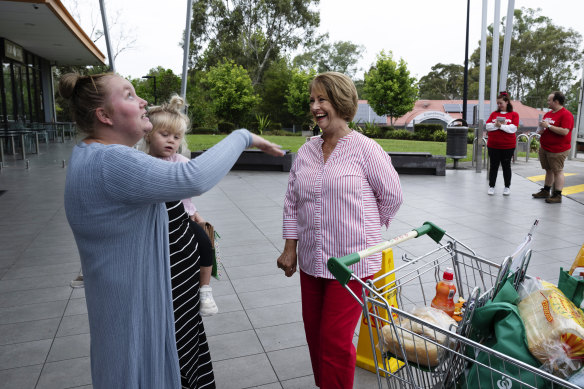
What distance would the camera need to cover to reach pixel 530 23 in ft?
199

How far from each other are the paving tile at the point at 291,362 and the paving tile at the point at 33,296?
7.43 ft

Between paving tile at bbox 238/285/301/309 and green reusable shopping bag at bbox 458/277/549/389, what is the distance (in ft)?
8.81

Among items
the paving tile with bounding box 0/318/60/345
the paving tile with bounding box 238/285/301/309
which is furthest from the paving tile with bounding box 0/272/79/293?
the paving tile with bounding box 238/285/301/309

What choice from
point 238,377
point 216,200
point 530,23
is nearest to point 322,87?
point 238,377

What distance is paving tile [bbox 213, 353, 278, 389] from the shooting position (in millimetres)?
3002

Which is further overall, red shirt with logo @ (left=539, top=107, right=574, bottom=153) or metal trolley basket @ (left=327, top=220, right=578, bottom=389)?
red shirt with logo @ (left=539, top=107, right=574, bottom=153)

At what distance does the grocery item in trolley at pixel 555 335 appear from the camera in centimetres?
146

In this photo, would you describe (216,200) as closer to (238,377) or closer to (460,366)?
(238,377)

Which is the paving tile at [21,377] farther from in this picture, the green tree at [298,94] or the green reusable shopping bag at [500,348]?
the green tree at [298,94]

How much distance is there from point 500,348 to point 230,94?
36.5m

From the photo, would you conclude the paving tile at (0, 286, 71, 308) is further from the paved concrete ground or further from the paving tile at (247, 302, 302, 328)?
the paving tile at (247, 302, 302, 328)

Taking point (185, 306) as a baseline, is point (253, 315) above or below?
below

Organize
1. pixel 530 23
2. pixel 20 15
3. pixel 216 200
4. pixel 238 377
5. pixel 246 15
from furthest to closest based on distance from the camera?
1. pixel 530 23
2. pixel 246 15
3. pixel 20 15
4. pixel 216 200
5. pixel 238 377

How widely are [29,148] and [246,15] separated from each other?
3239 centimetres
